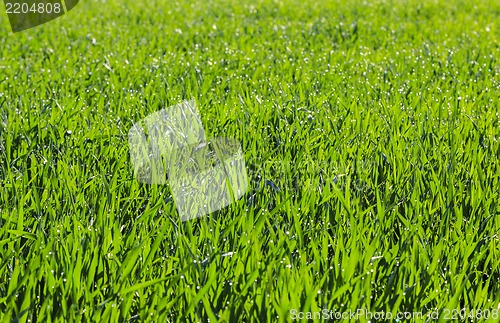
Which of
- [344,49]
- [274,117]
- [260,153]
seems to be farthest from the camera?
[344,49]

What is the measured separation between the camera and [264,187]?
2.50 meters

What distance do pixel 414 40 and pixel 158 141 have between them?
3847 millimetres

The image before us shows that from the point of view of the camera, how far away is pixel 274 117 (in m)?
3.58

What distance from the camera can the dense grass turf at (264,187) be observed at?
184 centimetres

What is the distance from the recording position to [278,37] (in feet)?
21.4

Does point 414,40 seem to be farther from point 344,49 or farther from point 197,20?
point 197,20

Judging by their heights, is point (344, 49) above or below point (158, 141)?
below

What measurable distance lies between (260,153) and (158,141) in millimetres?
455

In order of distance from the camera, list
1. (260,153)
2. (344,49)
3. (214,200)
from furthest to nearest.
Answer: (344,49) → (260,153) → (214,200)

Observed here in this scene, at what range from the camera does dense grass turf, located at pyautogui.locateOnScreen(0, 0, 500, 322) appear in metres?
1.84

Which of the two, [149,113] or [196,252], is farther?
[149,113]

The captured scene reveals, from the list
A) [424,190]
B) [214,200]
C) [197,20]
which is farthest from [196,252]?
[197,20]

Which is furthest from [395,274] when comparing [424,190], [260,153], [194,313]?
[260,153]

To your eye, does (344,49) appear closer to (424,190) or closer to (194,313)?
(424,190)
